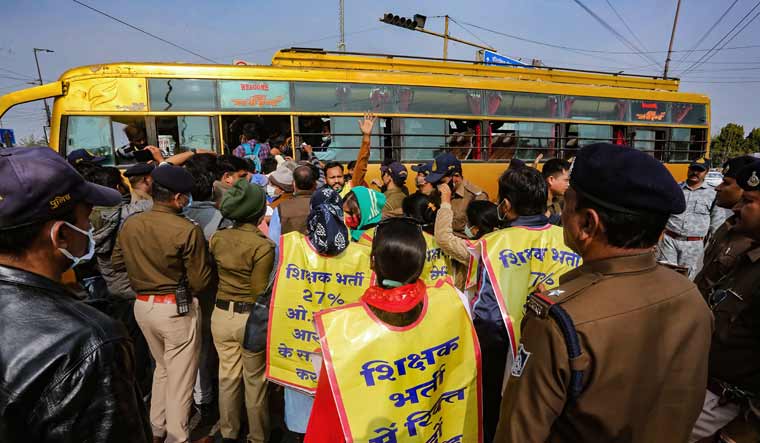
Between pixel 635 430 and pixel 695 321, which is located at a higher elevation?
pixel 695 321

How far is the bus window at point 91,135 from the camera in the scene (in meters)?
6.36

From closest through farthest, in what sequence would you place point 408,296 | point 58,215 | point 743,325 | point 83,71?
point 58,215, point 408,296, point 743,325, point 83,71

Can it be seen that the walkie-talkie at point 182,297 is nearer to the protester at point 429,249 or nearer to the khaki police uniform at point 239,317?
the khaki police uniform at point 239,317

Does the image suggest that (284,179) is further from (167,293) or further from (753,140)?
(753,140)

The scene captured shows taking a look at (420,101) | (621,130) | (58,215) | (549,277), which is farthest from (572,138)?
(58,215)

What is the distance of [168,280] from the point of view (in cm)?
263

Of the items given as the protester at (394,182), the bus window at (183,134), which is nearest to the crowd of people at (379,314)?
the protester at (394,182)

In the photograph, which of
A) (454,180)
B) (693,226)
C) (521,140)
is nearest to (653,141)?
(521,140)

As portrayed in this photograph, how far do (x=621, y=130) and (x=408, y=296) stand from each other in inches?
412

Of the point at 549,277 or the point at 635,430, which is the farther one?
the point at 549,277

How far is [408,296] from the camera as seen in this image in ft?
5.23

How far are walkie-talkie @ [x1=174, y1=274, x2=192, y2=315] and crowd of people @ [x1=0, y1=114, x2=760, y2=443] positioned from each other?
24 millimetres

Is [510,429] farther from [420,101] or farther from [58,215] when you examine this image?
[420,101]

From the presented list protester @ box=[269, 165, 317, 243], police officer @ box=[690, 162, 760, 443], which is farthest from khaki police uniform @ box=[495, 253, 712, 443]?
protester @ box=[269, 165, 317, 243]
